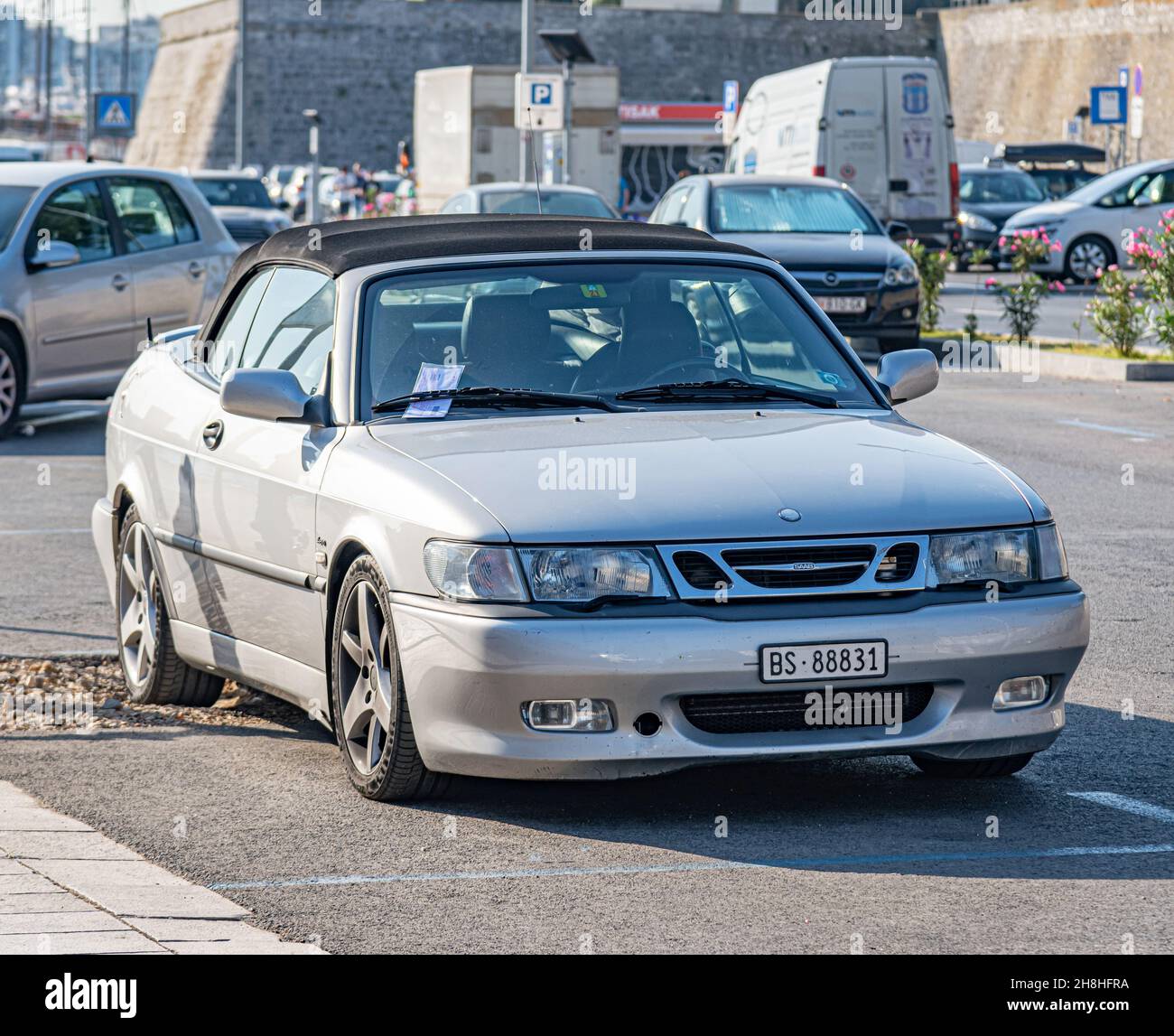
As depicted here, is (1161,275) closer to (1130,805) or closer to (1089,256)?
(1089,256)

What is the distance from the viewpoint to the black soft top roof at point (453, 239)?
694 centimetres

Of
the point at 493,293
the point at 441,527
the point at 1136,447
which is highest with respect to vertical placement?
the point at 493,293

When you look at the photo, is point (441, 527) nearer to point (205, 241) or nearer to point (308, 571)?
point (308, 571)

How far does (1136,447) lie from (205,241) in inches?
287

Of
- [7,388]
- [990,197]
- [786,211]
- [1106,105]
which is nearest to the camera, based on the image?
[7,388]

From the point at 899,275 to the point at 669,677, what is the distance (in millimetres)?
15767

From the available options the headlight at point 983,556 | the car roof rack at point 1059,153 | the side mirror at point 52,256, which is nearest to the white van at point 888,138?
the side mirror at point 52,256

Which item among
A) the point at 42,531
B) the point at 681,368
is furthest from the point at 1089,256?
the point at 681,368

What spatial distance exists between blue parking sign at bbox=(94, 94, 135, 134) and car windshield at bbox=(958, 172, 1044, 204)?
51.0ft

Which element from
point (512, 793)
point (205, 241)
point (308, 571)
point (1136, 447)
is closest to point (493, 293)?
point (308, 571)

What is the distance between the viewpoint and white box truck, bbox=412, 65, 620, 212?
37406 mm

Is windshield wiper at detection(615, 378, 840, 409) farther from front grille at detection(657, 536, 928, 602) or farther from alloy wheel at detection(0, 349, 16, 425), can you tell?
alloy wheel at detection(0, 349, 16, 425)

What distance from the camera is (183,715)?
759 cm

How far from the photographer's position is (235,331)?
7730mm
